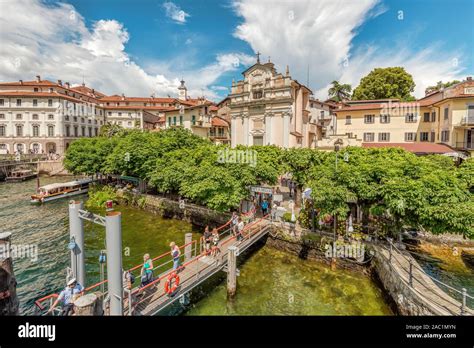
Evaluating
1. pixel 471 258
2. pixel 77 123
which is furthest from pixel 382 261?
pixel 77 123

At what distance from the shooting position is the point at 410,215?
12.5 meters

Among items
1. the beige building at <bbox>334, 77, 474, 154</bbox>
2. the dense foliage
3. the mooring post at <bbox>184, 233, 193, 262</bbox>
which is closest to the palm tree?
the beige building at <bbox>334, 77, 474, 154</bbox>

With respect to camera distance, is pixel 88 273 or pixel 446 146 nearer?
pixel 88 273

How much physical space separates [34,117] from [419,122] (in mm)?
79715

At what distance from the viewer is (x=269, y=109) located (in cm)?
3641

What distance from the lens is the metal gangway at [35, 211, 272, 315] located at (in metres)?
9.45

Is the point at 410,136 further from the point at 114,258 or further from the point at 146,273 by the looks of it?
the point at 114,258

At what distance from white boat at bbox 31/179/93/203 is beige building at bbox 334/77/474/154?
1431 inches

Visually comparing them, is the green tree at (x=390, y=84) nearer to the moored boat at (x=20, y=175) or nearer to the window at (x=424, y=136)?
the window at (x=424, y=136)

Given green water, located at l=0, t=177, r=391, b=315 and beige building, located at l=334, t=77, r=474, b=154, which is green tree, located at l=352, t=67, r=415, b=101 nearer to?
beige building, located at l=334, t=77, r=474, b=154

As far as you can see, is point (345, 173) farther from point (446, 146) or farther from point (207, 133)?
point (207, 133)

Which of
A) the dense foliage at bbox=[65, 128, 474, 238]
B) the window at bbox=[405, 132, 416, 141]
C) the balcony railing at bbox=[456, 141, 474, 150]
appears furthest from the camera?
the window at bbox=[405, 132, 416, 141]

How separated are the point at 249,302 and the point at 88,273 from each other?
9.82 metres

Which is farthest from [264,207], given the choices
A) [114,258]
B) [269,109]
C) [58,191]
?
[58,191]
